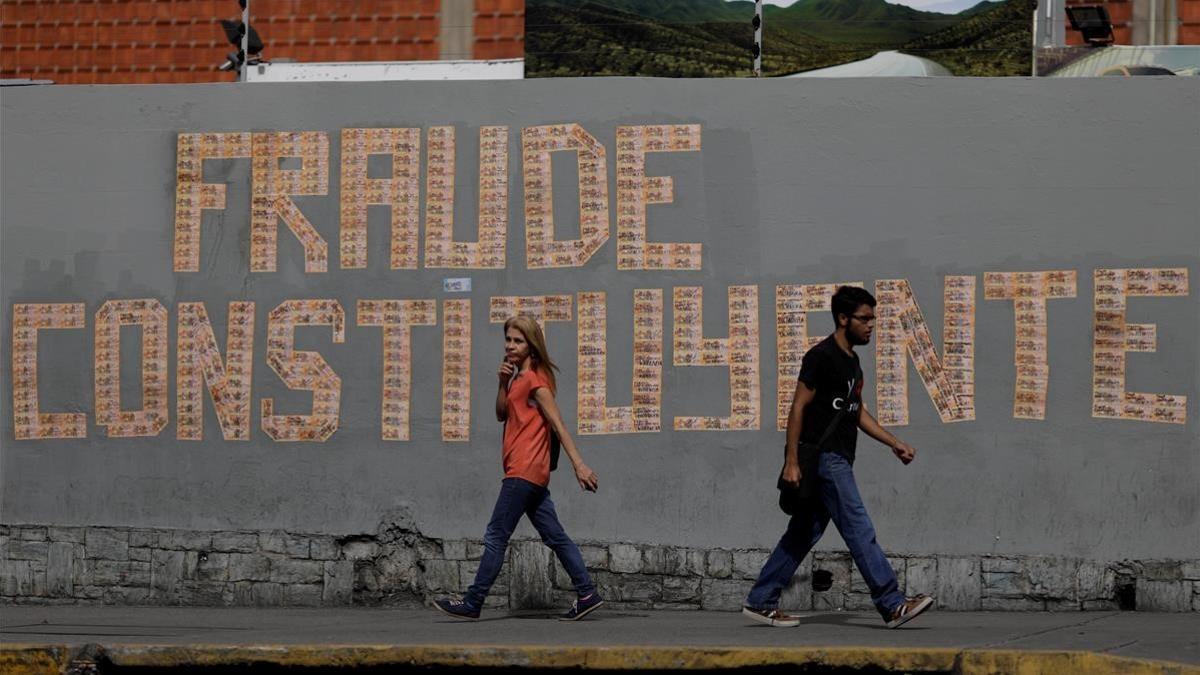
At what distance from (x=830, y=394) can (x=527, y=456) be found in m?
1.55

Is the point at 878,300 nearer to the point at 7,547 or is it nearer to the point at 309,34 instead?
the point at 309,34

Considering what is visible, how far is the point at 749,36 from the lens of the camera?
431 inches

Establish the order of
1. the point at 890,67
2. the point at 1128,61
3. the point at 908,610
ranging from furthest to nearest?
the point at 1128,61, the point at 890,67, the point at 908,610

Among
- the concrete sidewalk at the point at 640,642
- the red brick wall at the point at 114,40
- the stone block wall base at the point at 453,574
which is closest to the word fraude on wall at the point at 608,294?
the stone block wall base at the point at 453,574

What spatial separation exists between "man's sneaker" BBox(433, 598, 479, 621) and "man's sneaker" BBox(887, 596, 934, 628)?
84.1 inches

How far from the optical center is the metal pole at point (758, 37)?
35.8 feet

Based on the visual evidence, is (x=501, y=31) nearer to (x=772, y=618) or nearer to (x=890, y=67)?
(x=890, y=67)

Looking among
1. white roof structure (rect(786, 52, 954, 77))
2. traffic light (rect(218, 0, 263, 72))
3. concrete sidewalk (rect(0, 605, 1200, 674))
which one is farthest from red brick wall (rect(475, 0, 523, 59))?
concrete sidewalk (rect(0, 605, 1200, 674))

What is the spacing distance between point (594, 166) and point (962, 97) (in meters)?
2.08

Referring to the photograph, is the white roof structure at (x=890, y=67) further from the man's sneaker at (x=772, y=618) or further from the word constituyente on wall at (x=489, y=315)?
the man's sneaker at (x=772, y=618)

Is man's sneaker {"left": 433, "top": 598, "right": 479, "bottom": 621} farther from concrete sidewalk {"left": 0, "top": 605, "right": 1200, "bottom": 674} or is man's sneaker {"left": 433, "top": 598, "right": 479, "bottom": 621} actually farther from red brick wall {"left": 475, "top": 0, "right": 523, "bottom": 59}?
red brick wall {"left": 475, "top": 0, "right": 523, "bottom": 59}

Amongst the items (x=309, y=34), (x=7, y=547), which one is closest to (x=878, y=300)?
(x=309, y=34)

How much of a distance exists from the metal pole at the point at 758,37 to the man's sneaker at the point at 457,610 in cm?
349

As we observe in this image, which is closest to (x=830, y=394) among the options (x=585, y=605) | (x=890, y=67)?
(x=585, y=605)
